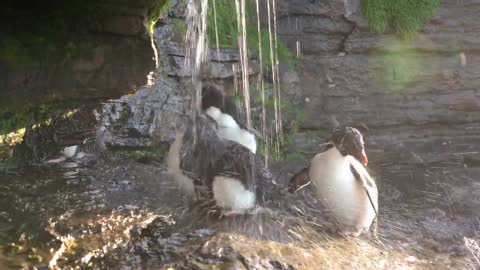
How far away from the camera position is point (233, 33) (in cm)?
675

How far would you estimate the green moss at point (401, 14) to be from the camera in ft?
22.6

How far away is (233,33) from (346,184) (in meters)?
2.69

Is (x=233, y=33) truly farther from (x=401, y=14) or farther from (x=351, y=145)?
(x=351, y=145)

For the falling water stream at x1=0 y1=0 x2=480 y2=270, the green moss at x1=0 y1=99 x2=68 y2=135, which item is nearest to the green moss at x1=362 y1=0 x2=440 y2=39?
the falling water stream at x1=0 y1=0 x2=480 y2=270

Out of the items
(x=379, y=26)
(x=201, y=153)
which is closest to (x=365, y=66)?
(x=379, y=26)

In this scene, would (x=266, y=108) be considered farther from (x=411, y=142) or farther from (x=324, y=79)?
(x=411, y=142)

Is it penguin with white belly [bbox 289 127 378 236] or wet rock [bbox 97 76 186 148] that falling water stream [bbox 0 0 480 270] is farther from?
wet rock [bbox 97 76 186 148]

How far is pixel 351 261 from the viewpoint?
3.70 metres

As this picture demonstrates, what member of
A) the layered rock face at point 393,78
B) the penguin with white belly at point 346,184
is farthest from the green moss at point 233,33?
the penguin with white belly at point 346,184

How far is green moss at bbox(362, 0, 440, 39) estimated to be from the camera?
6875 mm

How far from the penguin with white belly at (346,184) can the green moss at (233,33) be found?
224 centimetres

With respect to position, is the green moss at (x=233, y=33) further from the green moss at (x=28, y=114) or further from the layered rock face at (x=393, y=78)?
the green moss at (x=28, y=114)

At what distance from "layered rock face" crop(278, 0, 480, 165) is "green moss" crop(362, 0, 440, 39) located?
0.09m

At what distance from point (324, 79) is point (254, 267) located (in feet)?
13.8
